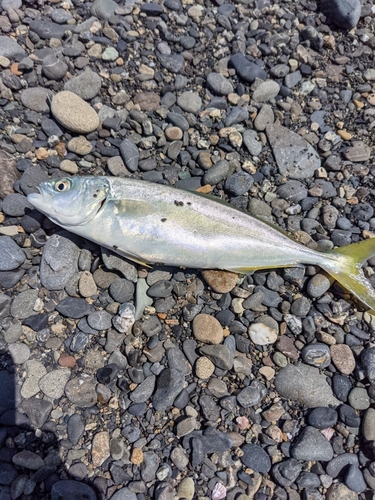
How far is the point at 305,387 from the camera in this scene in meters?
3.15

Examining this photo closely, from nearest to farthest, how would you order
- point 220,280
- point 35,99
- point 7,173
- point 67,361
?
point 67,361 < point 220,280 < point 7,173 < point 35,99

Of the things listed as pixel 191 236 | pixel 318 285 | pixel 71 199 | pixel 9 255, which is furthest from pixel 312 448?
pixel 9 255

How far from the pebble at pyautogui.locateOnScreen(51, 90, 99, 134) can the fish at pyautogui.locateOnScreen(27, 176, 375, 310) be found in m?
0.87

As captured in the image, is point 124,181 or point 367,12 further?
point 367,12

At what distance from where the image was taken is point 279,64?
4.37 m

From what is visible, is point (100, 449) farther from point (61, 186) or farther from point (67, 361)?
point (61, 186)

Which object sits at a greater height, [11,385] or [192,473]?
[192,473]

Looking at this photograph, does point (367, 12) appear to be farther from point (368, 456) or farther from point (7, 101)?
point (368, 456)

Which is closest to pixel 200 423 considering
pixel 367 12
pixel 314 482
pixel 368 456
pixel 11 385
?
pixel 314 482

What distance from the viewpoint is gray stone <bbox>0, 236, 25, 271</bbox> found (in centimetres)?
333

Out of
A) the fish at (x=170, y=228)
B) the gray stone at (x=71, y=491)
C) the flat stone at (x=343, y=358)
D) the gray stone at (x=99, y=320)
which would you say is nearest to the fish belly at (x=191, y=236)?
the fish at (x=170, y=228)

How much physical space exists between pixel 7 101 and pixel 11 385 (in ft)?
10.1

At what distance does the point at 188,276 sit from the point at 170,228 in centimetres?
60

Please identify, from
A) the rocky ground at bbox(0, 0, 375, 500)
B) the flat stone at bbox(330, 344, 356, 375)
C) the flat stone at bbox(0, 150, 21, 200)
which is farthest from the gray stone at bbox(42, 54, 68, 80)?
the flat stone at bbox(330, 344, 356, 375)
